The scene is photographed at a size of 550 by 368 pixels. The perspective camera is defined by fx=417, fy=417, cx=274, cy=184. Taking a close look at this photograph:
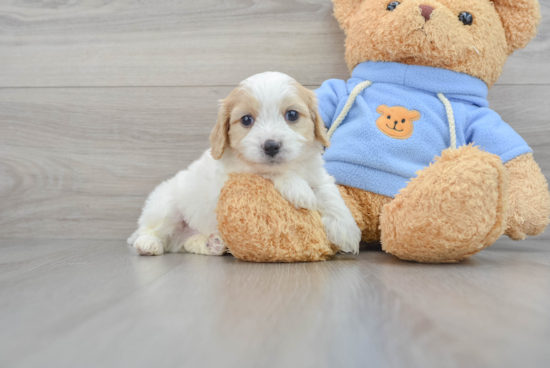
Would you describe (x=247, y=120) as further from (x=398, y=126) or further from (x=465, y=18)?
(x=465, y=18)

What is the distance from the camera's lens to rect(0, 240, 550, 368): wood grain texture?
0.49 m

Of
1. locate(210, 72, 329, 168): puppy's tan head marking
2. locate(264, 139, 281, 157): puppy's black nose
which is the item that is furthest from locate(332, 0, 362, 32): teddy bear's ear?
locate(264, 139, 281, 157): puppy's black nose

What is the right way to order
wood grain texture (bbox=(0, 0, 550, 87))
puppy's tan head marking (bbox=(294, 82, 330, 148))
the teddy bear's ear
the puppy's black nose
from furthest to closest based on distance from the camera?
wood grain texture (bbox=(0, 0, 550, 87)), the teddy bear's ear, puppy's tan head marking (bbox=(294, 82, 330, 148)), the puppy's black nose


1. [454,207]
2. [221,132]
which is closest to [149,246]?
[221,132]

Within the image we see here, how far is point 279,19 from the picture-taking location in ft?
5.47

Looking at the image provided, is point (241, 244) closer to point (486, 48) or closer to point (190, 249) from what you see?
point (190, 249)

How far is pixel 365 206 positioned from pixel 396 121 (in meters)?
0.28

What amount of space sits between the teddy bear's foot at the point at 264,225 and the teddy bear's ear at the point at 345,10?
0.73 meters

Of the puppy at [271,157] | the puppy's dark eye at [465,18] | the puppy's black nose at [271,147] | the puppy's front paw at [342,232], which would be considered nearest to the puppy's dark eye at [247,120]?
the puppy at [271,157]

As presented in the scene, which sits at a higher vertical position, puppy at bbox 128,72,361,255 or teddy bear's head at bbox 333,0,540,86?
teddy bear's head at bbox 333,0,540,86

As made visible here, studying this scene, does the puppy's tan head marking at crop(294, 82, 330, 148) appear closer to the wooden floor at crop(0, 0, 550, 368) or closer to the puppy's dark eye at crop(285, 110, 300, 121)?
the puppy's dark eye at crop(285, 110, 300, 121)

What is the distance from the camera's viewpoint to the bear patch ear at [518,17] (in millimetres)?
1344

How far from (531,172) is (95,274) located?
1.22 m

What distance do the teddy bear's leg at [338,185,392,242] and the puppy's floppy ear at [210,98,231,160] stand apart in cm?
40
